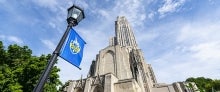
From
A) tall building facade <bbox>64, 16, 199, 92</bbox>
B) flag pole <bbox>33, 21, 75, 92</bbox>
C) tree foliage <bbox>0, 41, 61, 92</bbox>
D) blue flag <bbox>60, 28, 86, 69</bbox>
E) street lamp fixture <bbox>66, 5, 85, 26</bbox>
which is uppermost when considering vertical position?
tall building facade <bbox>64, 16, 199, 92</bbox>

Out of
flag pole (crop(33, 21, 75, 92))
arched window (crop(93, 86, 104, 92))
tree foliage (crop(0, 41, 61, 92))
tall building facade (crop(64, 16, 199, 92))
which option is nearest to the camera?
flag pole (crop(33, 21, 75, 92))

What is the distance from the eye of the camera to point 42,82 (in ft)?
14.7

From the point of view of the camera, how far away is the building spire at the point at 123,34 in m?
66.0

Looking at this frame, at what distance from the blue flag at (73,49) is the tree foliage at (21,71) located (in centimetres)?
944

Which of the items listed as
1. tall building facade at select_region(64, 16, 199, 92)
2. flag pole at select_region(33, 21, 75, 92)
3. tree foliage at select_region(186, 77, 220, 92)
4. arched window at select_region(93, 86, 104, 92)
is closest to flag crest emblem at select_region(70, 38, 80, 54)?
flag pole at select_region(33, 21, 75, 92)

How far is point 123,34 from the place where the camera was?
6862 centimetres

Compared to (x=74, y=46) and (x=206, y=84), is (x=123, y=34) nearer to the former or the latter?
(x=206, y=84)

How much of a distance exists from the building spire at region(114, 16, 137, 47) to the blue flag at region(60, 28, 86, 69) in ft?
192

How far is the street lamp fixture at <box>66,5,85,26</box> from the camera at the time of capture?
5602 mm

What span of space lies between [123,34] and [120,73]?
27286 mm

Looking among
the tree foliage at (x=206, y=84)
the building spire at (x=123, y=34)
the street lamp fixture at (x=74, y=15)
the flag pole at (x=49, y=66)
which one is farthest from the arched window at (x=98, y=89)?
the building spire at (x=123, y=34)

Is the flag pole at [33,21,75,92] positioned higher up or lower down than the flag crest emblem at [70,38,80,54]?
lower down

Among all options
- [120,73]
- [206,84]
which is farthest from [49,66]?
[206,84]

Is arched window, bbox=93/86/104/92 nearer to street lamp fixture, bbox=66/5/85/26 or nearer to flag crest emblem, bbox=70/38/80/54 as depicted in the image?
flag crest emblem, bbox=70/38/80/54
